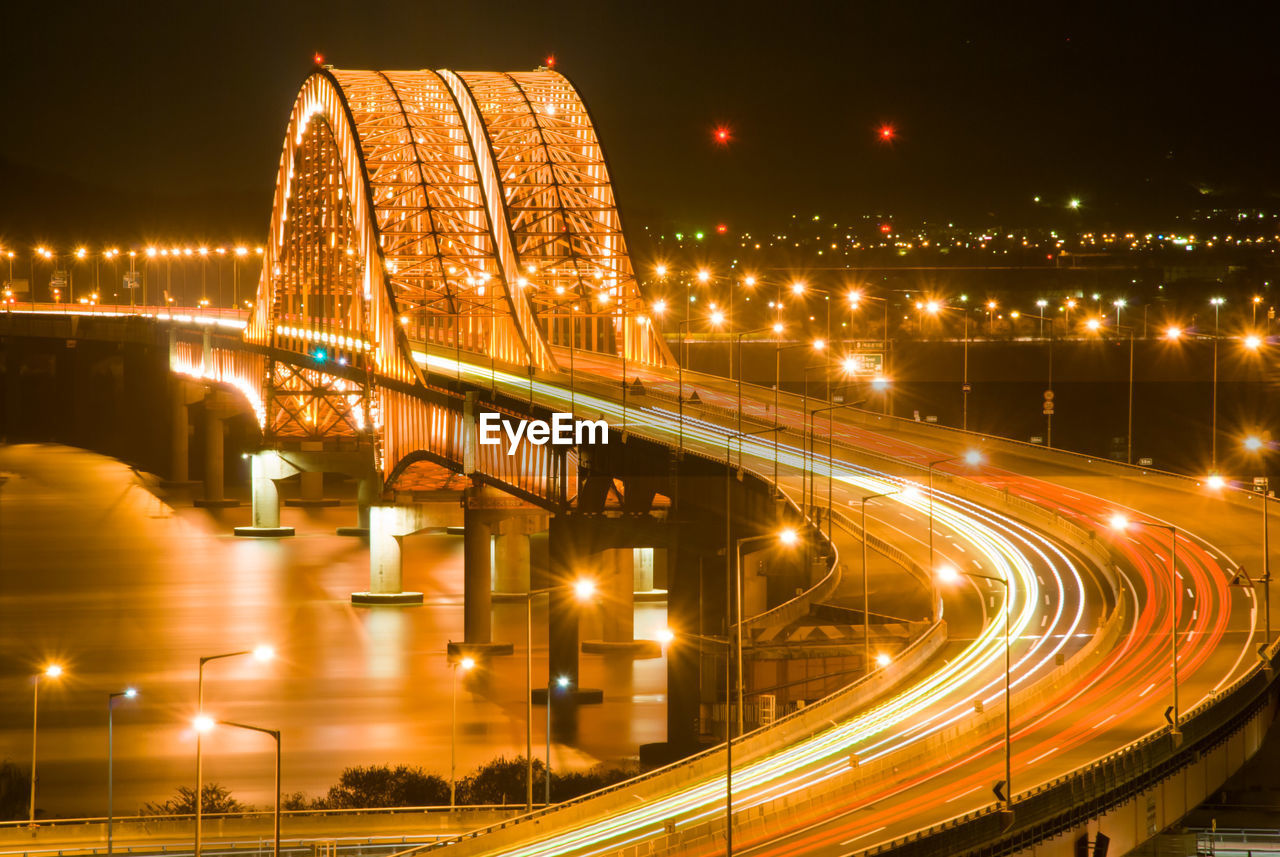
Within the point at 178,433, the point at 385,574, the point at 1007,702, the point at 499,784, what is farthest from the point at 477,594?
the point at 178,433

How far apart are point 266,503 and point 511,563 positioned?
116 ft

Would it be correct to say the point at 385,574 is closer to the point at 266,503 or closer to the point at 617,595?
the point at 617,595

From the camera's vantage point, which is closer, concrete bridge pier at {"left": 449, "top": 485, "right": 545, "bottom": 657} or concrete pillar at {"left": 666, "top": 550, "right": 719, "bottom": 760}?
concrete pillar at {"left": 666, "top": 550, "right": 719, "bottom": 760}

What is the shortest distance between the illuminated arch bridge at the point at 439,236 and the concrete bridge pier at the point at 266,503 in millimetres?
8659

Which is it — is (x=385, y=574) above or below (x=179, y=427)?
below

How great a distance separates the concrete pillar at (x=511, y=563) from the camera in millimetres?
83875

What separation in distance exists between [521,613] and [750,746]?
46245 mm

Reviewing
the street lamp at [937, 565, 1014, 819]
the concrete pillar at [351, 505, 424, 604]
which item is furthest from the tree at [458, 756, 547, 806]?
the concrete pillar at [351, 505, 424, 604]

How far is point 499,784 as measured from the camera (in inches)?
1954

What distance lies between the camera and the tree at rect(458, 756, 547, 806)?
4834 centimetres

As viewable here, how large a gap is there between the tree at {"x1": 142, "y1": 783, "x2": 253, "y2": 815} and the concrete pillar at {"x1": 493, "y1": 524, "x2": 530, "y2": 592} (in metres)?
34.9

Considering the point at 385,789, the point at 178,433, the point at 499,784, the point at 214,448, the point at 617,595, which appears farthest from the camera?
the point at 178,433

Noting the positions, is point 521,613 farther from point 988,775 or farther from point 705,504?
point 988,775

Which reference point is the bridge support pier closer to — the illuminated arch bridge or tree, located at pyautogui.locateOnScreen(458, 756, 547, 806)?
the illuminated arch bridge
